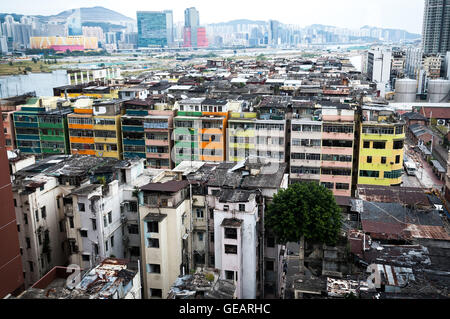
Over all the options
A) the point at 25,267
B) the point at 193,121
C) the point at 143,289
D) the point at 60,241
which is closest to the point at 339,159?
the point at 193,121

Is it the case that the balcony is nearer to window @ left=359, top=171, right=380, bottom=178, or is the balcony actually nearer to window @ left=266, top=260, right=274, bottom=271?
window @ left=266, top=260, right=274, bottom=271

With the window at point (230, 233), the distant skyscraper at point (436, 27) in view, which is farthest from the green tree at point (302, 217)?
the distant skyscraper at point (436, 27)

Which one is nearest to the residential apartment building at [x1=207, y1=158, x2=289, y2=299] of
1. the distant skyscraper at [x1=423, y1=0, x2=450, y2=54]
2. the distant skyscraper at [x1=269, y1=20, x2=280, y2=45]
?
the distant skyscraper at [x1=423, y1=0, x2=450, y2=54]

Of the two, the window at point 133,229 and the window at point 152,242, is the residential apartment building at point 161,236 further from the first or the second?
the window at point 133,229

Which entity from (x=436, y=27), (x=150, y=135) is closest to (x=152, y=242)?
(x=150, y=135)

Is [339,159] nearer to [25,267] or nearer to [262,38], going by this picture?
[25,267]
